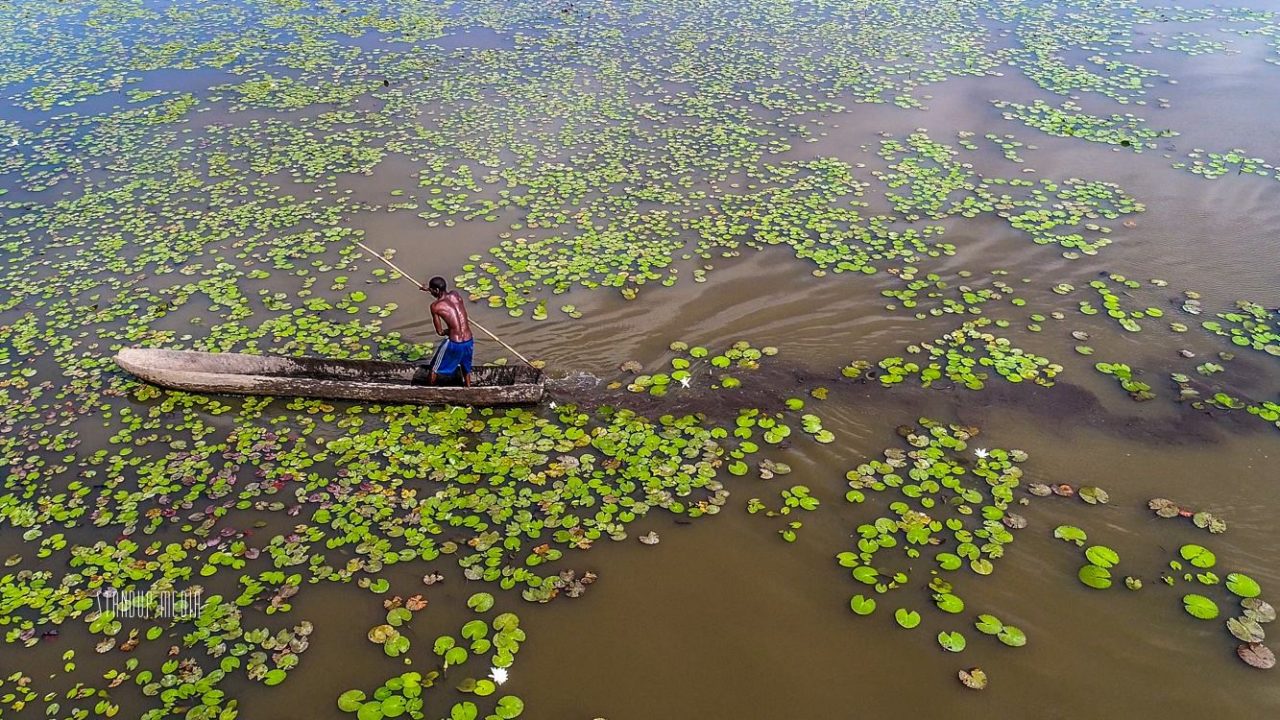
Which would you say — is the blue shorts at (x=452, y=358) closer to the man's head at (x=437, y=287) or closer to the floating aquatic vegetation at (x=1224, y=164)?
the man's head at (x=437, y=287)

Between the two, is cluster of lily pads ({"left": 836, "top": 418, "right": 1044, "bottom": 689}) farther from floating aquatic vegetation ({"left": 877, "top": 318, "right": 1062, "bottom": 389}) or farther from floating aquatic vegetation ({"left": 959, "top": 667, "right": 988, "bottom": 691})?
floating aquatic vegetation ({"left": 877, "top": 318, "right": 1062, "bottom": 389})

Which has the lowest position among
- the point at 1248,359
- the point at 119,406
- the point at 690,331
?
the point at 119,406

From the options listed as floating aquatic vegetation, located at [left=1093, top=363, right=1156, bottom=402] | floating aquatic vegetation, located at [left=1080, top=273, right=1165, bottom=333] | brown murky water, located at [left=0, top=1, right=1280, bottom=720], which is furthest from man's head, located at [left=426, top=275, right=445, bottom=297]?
floating aquatic vegetation, located at [left=1080, top=273, right=1165, bottom=333]

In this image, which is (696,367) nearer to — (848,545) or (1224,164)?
(848,545)

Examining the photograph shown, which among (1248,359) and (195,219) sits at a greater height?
(1248,359)

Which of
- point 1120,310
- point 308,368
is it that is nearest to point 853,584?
point 1120,310

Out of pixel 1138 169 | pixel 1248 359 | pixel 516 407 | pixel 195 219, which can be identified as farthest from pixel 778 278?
pixel 195 219

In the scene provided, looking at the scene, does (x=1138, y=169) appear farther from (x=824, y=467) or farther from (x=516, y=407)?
(x=516, y=407)
